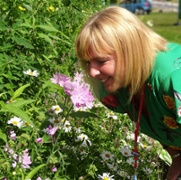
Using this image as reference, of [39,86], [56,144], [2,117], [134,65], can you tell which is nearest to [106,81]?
[134,65]

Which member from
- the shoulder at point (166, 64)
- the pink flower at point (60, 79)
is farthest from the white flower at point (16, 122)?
the shoulder at point (166, 64)

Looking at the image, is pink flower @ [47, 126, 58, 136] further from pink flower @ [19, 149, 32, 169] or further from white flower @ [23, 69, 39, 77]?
white flower @ [23, 69, 39, 77]

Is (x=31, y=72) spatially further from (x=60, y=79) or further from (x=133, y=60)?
(x=133, y=60)

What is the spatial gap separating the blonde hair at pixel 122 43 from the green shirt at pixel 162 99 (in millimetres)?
54

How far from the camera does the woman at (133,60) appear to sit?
7.56ft

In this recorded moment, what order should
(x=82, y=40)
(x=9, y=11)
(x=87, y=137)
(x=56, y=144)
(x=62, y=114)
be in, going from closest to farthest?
(x=82, y=40) < (x=56, y=144) < (x=62, y=114) < (x=87, y=137) < (x=9, y=11)

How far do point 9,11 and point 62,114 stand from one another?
0.78 metres

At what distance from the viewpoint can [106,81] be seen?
7.77 feet

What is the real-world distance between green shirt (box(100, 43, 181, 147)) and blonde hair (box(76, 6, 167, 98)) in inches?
2.1

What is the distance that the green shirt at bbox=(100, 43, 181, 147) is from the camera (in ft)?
7.59

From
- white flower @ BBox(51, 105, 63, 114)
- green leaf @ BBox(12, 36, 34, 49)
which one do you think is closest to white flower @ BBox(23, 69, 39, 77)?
green leaf @ BBox(12, 36, 34, 49)

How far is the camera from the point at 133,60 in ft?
7.68

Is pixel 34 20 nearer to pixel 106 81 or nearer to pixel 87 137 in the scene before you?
pixel 87 137

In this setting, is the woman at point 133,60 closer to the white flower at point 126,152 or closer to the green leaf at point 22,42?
the white flower at point 126,152
